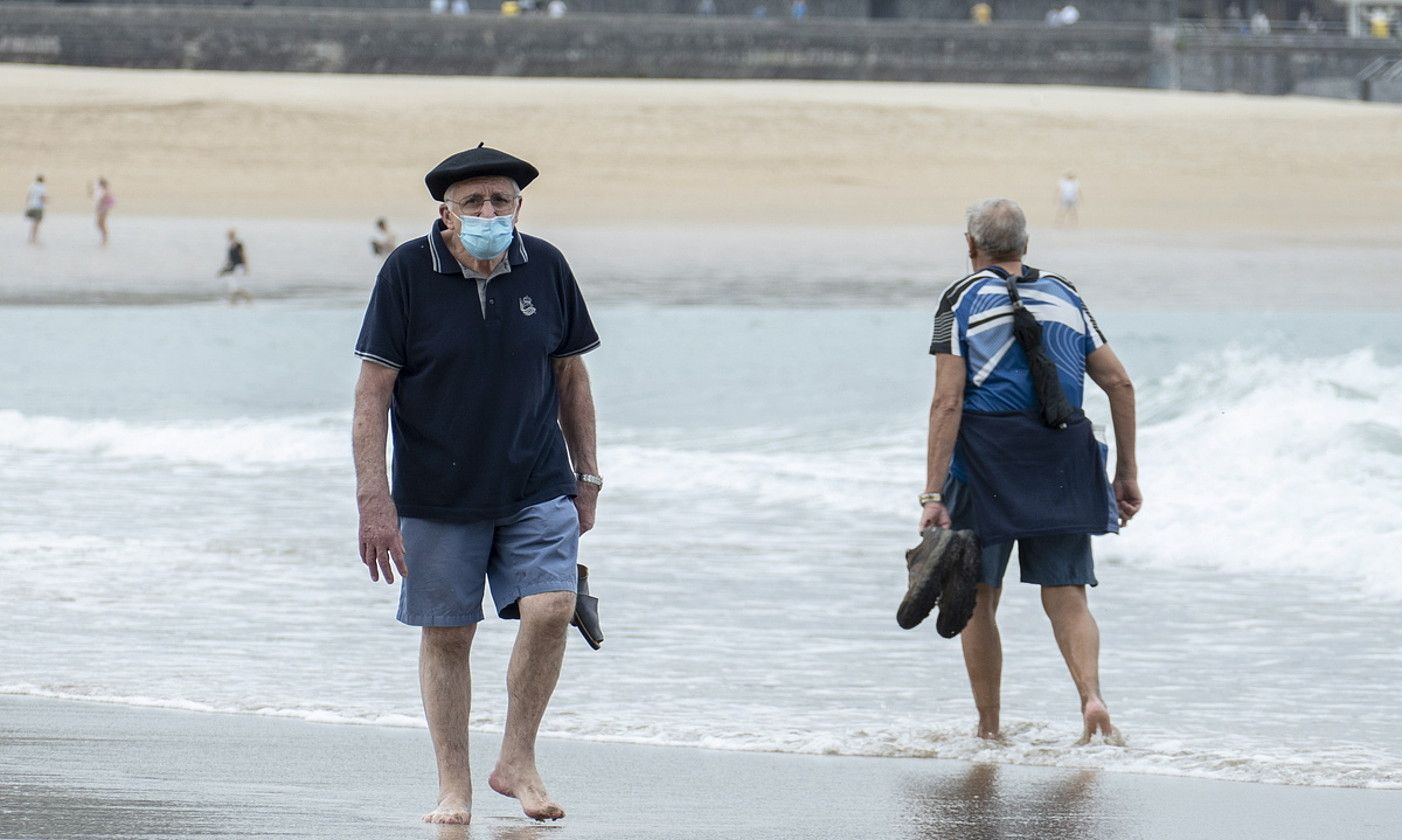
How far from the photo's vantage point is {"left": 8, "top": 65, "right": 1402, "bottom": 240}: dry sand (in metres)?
40.3

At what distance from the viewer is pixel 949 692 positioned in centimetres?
614

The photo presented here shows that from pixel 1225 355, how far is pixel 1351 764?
11053mm

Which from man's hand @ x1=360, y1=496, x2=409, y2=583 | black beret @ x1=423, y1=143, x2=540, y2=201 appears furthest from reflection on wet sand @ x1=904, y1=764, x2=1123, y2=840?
black beret @ x1=423, y1=143, x2=540, y2=201

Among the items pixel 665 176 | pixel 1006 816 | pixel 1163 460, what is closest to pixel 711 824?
pixel 1006 816

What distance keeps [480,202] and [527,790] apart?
119 centimetres

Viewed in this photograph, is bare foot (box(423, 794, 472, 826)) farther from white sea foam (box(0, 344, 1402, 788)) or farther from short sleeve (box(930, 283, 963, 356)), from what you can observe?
short sleeve (box(930, 283, 963, 356))

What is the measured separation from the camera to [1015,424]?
16.9ft

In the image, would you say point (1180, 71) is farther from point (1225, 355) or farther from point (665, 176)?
point (1225, 355)

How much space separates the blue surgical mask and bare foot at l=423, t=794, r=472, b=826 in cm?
109

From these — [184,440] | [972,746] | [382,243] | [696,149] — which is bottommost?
[696,149]

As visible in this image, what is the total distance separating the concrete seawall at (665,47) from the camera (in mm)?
→ 55062

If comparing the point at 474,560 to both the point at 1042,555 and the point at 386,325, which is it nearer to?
the point at 386,325

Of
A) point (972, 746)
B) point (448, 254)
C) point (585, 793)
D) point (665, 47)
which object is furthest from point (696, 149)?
point (448, 254)

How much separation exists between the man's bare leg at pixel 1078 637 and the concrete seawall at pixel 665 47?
171ft
